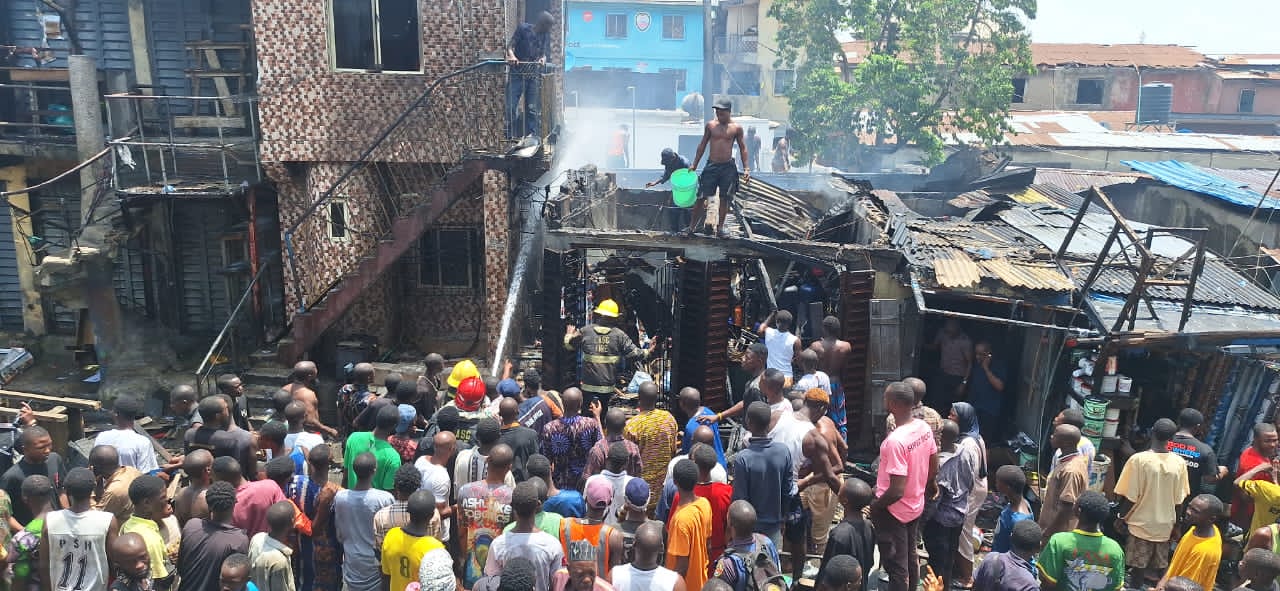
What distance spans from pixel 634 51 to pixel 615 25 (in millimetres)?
1549

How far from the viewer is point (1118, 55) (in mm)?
32969

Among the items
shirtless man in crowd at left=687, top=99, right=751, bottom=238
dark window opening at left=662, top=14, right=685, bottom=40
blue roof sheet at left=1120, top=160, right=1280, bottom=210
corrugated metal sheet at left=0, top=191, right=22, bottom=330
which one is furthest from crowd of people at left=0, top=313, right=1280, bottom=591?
dark window opening at left=662, top=14, right=685, bottom=40

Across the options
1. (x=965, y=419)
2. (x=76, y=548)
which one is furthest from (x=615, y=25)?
(x=76, y=548)

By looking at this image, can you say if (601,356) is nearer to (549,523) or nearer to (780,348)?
(780,348)

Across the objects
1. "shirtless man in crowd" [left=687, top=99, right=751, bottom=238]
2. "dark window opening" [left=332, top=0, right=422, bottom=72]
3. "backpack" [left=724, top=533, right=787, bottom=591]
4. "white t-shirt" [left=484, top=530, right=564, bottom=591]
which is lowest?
"backpack" [left=724, top=533, right=787, bottom=591]

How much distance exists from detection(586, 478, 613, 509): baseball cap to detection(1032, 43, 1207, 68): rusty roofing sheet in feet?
98.5

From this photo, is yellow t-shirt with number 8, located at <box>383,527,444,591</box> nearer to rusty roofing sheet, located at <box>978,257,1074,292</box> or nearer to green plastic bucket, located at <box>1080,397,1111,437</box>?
green plastic bucket, located at <box>1080,397,1111,437</box>

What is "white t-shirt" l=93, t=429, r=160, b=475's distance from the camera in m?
7.43

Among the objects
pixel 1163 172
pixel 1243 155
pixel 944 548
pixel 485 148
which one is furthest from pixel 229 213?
pixel 1243 155

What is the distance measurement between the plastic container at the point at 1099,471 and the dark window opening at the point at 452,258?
382 inches

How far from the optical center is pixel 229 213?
1513 centimetres

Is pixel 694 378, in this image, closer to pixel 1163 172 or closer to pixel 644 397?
pixel 644 397

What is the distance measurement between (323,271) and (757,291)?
21.8 ft

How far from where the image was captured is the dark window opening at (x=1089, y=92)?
104ft
